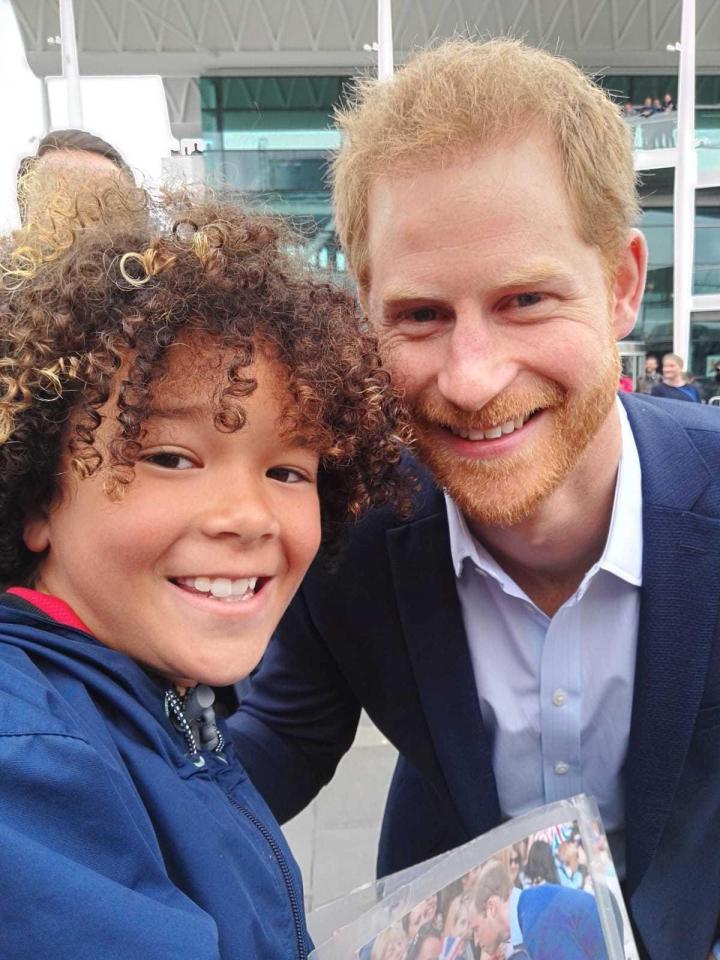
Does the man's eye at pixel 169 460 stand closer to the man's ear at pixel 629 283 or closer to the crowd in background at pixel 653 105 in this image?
the man's ear at pixel 629 283

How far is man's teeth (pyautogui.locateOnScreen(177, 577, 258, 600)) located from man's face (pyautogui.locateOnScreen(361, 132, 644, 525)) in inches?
18.2

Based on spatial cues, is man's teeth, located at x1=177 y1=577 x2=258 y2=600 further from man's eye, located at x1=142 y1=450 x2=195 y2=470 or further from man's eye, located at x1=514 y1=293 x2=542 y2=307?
man's eye, located at x1=514 y1=293 x2=542 y2=307

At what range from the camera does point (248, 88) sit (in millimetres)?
21969

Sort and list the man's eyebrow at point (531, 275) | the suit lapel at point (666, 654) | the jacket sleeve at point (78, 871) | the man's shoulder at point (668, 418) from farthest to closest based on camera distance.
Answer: the man's shoulder at point (668, 418)
the suit lapel at point (666, 654)
the man's eyebrow at point (531, 275)
the jacket sleeve at point (78, 871)

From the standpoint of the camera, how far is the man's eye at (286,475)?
110 cm

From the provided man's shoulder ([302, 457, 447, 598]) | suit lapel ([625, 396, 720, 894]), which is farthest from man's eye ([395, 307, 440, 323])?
suit lapel ([625, 396, 720, 894])

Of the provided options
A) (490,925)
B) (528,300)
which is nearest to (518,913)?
(490,925)

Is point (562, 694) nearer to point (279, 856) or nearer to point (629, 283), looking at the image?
point (279, 856)

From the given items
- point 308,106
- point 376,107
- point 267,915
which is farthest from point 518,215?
point 308,106

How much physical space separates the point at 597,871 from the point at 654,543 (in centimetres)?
65

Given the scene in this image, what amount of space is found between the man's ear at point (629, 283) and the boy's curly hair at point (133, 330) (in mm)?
582

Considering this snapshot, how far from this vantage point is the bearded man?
130 cm

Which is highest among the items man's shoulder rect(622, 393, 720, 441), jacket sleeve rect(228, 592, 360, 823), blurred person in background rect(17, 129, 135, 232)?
blurred person in background rect(17, 129, 135, 232)

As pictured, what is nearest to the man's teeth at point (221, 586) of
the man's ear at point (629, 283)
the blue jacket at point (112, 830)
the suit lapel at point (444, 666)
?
the blue jacket at point (112, 830)
